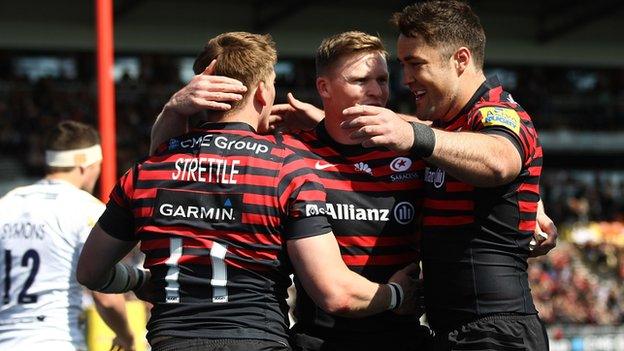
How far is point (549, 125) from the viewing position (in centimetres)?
2334

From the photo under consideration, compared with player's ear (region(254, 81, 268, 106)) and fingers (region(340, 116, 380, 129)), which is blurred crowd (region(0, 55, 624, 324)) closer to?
player's ear (region(254, 81, 268, 106))


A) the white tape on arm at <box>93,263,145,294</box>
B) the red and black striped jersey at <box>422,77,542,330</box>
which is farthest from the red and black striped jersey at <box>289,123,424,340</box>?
the white tape on arm at <box>93,263,145,294</box>

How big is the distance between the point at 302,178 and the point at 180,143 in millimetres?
448

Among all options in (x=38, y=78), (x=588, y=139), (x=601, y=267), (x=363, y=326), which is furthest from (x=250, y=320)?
(x=588, y=139)

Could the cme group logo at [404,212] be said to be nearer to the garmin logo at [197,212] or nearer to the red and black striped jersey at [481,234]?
the red and black striped jersey at [481,234]

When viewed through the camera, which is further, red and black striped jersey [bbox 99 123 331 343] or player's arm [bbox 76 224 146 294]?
player's arm [bbox 76 224 146 294]

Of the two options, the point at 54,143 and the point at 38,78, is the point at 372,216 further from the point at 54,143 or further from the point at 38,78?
the point at 38,78

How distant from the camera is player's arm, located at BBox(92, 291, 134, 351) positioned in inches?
198

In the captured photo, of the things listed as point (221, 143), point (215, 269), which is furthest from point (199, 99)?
point (215, 269)

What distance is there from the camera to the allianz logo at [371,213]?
141 inches

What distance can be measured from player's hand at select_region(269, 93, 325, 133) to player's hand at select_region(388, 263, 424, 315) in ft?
2.73

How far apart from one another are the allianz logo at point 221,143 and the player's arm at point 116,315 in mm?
1795

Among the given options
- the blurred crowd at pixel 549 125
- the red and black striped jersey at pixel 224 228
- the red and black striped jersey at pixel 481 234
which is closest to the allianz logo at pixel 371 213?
the red and black striped jersey at pixel 481 234

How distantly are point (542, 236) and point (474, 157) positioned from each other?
71 cm
